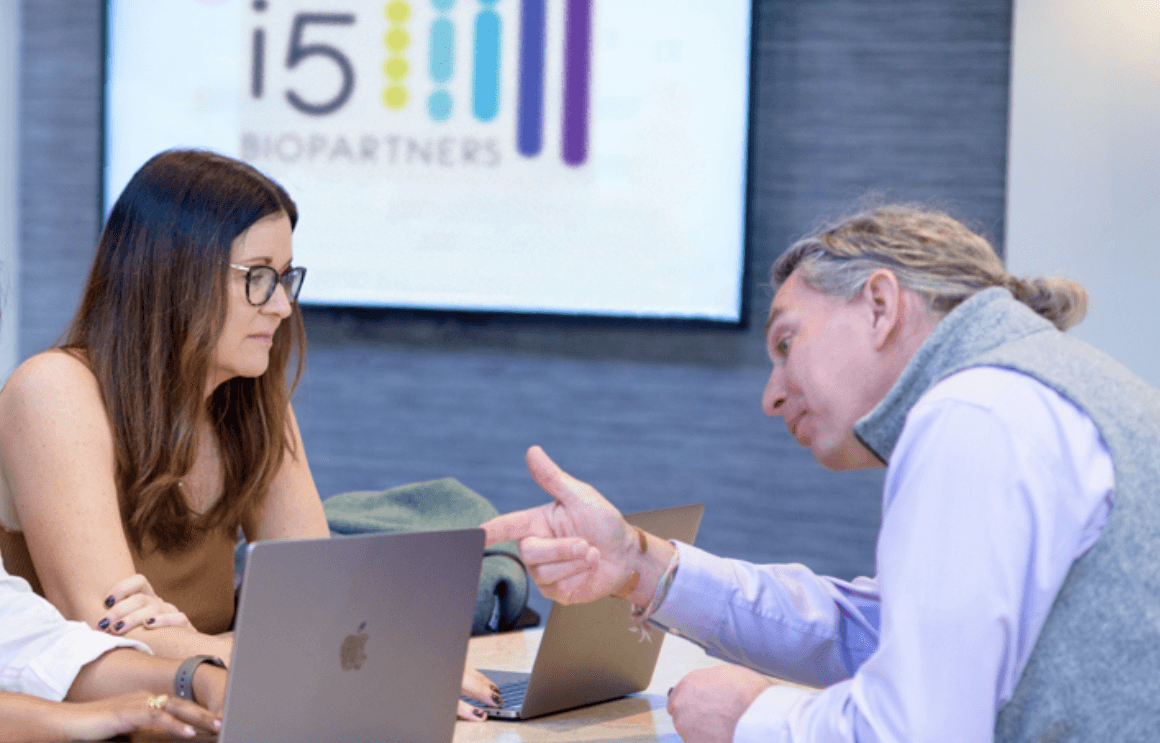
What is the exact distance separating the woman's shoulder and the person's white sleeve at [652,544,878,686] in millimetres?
869

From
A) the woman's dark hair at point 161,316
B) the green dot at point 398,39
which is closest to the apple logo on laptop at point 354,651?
the woman's dark hair at point 161,316

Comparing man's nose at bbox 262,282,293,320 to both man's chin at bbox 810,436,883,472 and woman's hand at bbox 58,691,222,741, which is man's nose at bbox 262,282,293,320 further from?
man's chin at bbox 810,436,883,472

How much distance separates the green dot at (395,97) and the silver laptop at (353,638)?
2129 mm

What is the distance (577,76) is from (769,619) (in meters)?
1.87

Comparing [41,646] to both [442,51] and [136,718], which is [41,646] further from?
[442,51]

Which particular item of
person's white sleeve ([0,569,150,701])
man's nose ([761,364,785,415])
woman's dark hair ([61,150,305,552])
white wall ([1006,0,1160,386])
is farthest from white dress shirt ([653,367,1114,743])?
white wall ([1006,0,1160,386])

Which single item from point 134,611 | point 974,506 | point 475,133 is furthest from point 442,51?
point 974,506

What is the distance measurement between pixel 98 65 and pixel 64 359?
1958 millimetres

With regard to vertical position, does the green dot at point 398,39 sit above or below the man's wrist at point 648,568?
above

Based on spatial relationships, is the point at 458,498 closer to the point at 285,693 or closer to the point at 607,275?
the point at 607,275

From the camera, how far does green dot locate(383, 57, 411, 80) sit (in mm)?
3008

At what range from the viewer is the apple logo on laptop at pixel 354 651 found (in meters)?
1.02

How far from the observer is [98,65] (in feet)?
10.6

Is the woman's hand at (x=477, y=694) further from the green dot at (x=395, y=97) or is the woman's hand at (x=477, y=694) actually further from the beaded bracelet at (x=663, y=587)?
the green dot at (x=395, y=97)
